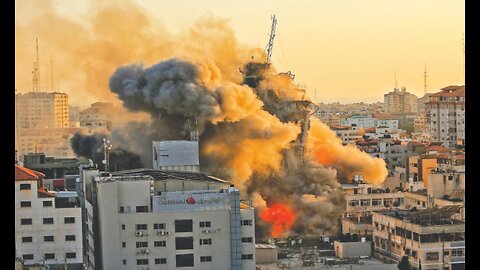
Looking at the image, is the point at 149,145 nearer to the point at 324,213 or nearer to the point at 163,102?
the point at 163,102

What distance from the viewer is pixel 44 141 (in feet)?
156

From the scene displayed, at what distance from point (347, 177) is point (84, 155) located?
254 inches

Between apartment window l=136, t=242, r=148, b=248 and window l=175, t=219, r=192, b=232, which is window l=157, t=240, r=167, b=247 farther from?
window l=175, t=219, r=192, b=232

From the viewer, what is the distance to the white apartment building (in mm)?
15086

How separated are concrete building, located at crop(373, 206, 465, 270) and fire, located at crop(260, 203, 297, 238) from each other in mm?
3625

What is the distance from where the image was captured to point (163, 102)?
24047mm

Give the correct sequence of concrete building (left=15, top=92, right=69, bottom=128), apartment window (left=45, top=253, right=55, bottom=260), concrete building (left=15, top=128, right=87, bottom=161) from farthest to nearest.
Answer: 1. concrete building (left=15, top=92, right=69, bottom=128)
2. concrete building (left=15, top=128, right=87, bottom=161)
3. apartment window (left=45, top=253, right=55, bottom=260)

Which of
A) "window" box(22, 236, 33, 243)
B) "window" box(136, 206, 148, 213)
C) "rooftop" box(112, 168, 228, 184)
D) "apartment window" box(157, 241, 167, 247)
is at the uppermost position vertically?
"rooftop" box(112, 168, 228, 184)

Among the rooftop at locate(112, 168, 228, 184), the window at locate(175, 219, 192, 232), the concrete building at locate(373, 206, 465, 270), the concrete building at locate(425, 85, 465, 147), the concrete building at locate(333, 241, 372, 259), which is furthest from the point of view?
the concrete building at locate(425, 85, 465, 147)

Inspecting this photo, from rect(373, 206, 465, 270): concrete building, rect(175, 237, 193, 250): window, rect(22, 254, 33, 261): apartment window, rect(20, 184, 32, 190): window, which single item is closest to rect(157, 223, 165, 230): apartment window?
rect(175, 237, 193, 250): window

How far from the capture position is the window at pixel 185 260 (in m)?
15.0

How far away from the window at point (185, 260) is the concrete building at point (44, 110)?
115ft

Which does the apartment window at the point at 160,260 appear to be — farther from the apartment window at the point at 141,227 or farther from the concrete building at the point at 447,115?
the concrete building at the point at 447,115
